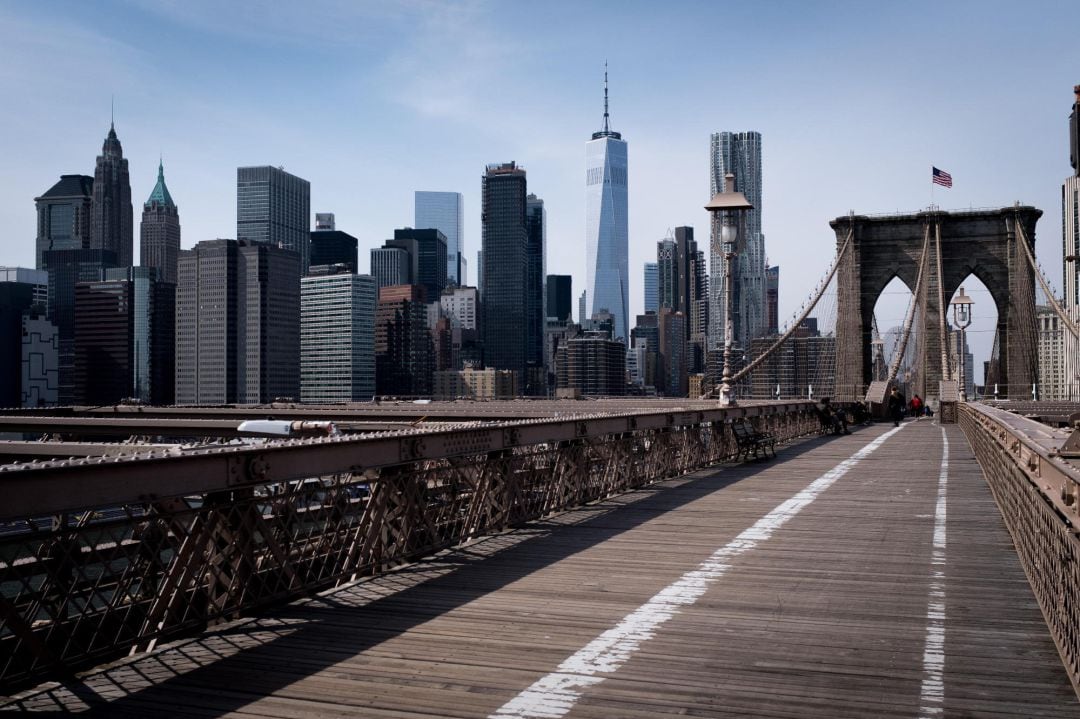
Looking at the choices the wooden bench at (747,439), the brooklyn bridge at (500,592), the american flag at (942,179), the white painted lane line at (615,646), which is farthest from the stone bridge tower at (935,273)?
the white painted lane line at (615,646)

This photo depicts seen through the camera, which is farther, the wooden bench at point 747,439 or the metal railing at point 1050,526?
the wooden bench at point 747,439

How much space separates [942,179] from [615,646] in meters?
77.0

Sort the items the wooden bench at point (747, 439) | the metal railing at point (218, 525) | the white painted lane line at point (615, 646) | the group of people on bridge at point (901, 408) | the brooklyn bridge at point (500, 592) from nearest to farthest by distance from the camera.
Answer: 1. the white painted lane line at point (615, 646)
2. the brooklyn bridge at point (500, 592)
3. the metal railing at point (218, 525)
4. the wooden bench at point (747, 439)
5. the group of people on bridge at point (901, 408)

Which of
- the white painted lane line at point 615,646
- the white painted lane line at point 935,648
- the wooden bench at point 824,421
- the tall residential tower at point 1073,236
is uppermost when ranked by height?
the tall residential tower at point 1073,236

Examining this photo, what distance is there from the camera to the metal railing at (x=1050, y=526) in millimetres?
6078

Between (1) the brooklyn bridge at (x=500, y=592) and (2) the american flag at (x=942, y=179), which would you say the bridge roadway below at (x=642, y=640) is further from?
(2) the american flag at (x=942, y=179)

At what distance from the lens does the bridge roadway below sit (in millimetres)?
5816

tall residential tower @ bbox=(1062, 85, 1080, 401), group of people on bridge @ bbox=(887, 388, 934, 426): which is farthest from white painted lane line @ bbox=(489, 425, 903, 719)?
group of people on bridge @ bbox=(887, 388, 934, 426)

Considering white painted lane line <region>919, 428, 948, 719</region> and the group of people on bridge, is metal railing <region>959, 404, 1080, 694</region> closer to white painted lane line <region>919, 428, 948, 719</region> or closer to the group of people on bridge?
white painted lane line <region>919, 428, 948, 719</region>

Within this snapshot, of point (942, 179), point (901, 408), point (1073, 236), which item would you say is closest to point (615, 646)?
point (901, 408)

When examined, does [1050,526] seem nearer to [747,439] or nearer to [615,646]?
[615,646]

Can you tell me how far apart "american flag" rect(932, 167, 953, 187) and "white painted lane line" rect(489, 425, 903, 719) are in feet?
232

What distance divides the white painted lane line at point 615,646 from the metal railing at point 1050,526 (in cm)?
267

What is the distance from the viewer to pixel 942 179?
3009 inches
